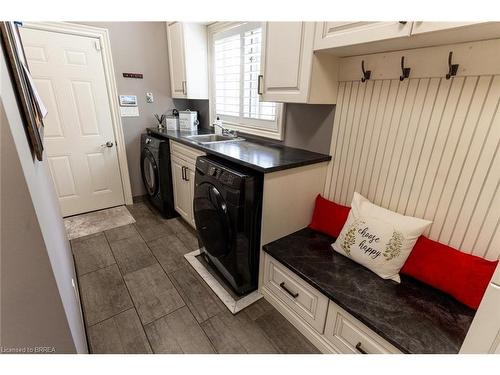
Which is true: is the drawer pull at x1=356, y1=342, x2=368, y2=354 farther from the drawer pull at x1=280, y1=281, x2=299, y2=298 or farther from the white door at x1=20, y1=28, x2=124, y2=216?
the white door at x1=20, y1=28, x2=124, y2=216

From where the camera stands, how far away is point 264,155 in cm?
181

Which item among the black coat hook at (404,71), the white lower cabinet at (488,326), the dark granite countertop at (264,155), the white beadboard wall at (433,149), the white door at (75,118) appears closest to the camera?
the white lower cabinet at (488,326)

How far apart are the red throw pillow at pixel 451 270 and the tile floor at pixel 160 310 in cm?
75

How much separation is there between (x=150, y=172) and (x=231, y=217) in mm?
1709

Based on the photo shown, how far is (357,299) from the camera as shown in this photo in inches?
49.6

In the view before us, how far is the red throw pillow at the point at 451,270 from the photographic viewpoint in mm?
1154

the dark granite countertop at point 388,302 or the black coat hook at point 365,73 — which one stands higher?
the black coat hook at point 365,73

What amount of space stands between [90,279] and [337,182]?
80.7 inches

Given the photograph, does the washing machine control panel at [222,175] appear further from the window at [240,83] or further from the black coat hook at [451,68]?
the black coat hook at [451,68]

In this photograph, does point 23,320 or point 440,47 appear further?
point 440,47

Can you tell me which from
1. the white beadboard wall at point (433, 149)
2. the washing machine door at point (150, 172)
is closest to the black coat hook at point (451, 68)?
the white beadboard wall at point (433, 149)
